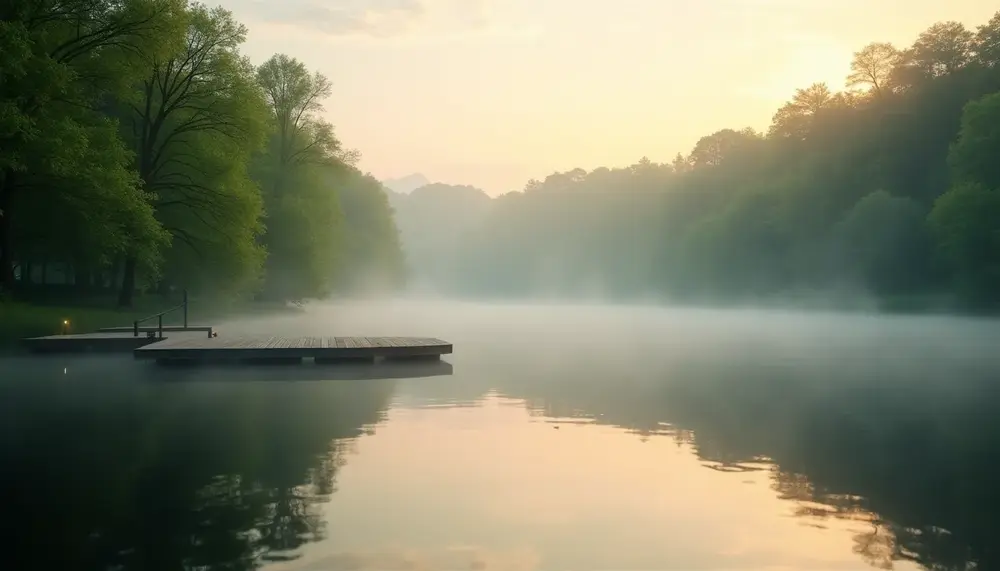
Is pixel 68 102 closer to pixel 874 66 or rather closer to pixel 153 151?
pixel 153 151

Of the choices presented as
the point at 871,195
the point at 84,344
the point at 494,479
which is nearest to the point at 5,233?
the point at 84,344

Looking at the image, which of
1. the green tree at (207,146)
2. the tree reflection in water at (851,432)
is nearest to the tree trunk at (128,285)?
the green tree at (207,146)

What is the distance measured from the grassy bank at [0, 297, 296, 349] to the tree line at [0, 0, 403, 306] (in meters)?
1.08

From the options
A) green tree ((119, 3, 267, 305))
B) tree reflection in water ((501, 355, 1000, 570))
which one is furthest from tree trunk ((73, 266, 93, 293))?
tree reflection in water ((501, 355, 1000, 570))

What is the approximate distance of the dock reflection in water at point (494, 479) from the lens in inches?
323

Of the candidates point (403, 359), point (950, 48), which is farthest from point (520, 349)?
point (950, 48)

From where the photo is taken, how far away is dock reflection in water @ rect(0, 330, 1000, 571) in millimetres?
8211

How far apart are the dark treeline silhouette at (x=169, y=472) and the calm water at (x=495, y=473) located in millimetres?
41

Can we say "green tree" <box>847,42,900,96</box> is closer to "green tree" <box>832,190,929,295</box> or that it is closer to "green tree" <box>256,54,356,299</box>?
"green tree" <box>832,190,929,295</box>

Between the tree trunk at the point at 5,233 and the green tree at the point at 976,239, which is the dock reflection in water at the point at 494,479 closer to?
the tree trunk at the point at 5,233

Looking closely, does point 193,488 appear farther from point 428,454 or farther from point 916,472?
point 916,472

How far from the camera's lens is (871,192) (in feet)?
Result: 304

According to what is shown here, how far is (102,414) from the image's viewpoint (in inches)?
664

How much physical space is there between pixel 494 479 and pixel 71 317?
31.0 metres
